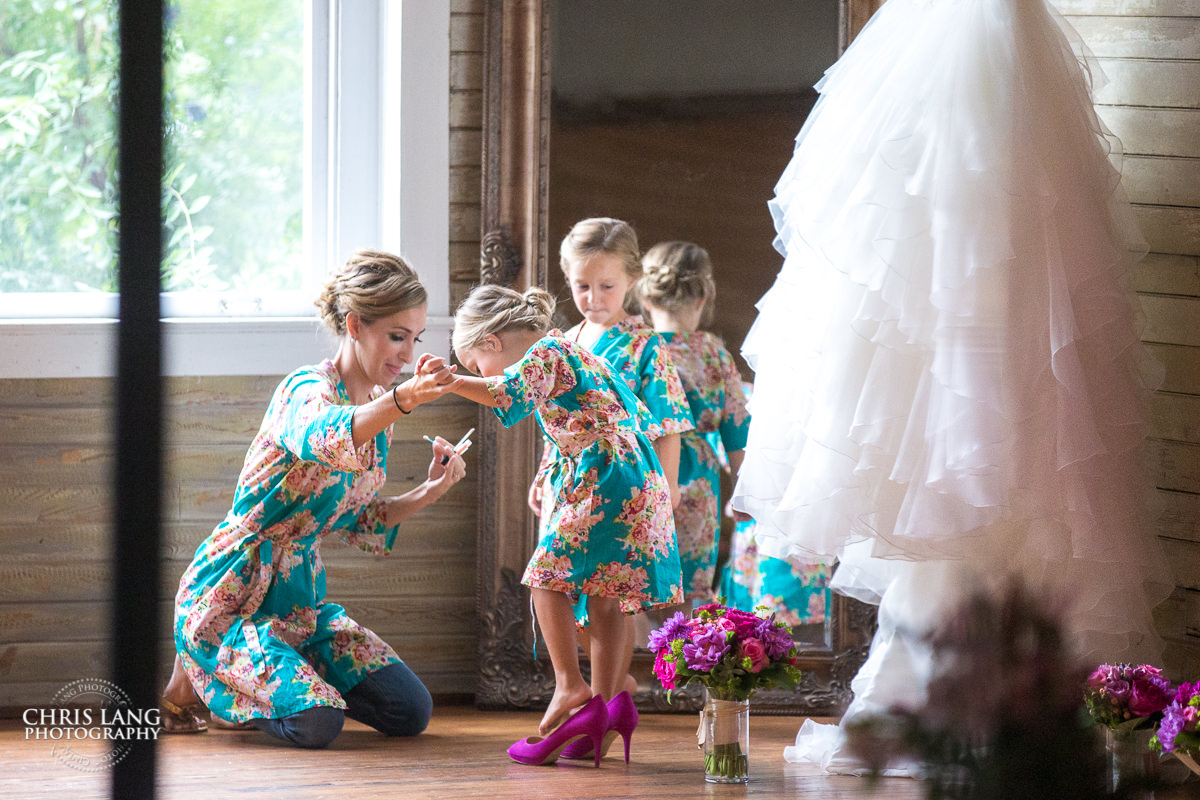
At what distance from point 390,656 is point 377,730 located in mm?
159

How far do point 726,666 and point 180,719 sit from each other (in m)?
1.18

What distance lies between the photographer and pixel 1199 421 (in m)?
2.43

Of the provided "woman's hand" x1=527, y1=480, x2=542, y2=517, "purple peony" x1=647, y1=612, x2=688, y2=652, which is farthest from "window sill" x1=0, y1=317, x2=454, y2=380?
"purple peony" x1=647, y1=612, x2=688, y2=652

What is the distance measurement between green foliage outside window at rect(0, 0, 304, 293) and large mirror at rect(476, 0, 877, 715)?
0.57 metres

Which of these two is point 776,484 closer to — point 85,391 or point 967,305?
point 967,305

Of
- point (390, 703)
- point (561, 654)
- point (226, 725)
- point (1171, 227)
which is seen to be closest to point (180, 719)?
point (226, 725)

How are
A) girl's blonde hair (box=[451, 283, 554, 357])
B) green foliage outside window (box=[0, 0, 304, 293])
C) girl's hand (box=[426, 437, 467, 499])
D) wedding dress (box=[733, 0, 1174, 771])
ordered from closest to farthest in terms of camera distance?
wedding dress (box=[733, 0, 1174, 771])
girl's blonde hair (box=[451, 283, 554, 357])
girl's hand (box=[426, 437, 467, 499])
green foliage outside window (box=[0, 0, 304, 293])

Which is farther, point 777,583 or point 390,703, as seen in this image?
point 777,583

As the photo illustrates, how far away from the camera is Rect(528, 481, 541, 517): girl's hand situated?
2699 mm

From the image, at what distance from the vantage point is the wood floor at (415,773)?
2.23 meters

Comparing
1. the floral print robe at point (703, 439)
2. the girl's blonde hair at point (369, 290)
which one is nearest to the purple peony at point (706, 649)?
the floral print robe at point (703, 439)

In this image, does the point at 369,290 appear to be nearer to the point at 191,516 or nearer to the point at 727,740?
the point at 191,516

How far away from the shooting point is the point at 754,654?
2.28 meters

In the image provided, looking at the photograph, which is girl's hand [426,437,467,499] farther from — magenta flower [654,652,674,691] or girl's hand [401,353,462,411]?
magenta flower [654,652,674,691]
